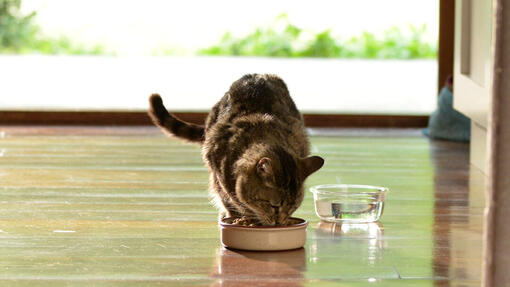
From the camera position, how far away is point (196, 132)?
2.97 m

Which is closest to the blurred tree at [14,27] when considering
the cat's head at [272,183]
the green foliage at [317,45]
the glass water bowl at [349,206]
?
the green foliage at [317,45]

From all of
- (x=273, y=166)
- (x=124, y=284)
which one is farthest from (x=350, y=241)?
(x=124, y=284)

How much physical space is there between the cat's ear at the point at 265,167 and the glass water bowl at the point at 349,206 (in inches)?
19.0

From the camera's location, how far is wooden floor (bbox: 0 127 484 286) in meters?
2.09

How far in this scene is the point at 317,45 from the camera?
5359 mm

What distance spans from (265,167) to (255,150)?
0.41 feet

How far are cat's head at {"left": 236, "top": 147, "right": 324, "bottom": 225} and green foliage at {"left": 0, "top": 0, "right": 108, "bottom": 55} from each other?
125 inches

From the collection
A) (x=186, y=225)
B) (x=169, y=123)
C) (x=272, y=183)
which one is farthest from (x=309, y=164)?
(x=169, y=123)

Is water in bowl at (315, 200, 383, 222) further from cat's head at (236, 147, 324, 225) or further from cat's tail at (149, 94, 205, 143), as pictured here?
cat's tail at (149, 94, 205, 143)

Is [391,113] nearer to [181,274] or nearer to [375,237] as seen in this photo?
[375,237]

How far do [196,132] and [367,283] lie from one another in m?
1.11

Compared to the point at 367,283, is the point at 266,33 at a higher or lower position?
higher

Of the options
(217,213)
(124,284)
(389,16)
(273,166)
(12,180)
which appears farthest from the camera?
(389,16)

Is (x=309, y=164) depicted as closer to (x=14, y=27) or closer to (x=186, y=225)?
(x=186, y=225)
